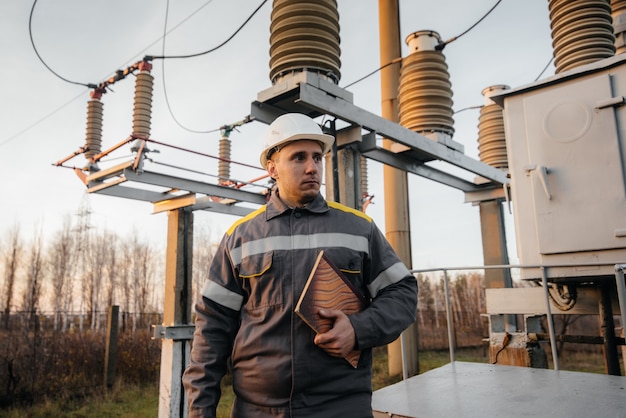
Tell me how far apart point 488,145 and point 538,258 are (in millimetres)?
3531

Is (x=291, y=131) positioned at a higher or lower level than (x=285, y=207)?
higher

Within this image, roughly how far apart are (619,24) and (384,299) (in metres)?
5.34

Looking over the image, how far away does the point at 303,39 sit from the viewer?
366cm

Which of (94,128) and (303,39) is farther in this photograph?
(94,128)

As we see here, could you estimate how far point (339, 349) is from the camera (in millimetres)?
1623

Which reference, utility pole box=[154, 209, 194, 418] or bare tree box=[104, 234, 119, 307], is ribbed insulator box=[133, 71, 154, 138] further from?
bare tree box=[104, 234, 119, 307]

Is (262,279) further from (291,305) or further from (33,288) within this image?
(33,288)

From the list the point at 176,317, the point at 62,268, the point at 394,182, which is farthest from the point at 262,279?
the point at 62,268

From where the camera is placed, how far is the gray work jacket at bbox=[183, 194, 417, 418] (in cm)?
167

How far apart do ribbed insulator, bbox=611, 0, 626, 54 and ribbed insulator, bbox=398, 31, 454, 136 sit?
2.01 metres

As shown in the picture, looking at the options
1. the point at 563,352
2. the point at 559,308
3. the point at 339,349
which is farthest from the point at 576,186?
the point at 563,352

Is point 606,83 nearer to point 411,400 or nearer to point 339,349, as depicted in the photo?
point 411,400

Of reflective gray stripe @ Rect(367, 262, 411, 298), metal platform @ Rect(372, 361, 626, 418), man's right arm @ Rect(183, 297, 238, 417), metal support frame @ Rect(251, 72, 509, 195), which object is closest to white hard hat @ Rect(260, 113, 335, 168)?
reflective gray stripe @ Rect(367, 262, 411, 298)

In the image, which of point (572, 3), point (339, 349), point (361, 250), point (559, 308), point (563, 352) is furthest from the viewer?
point (563, 352)
